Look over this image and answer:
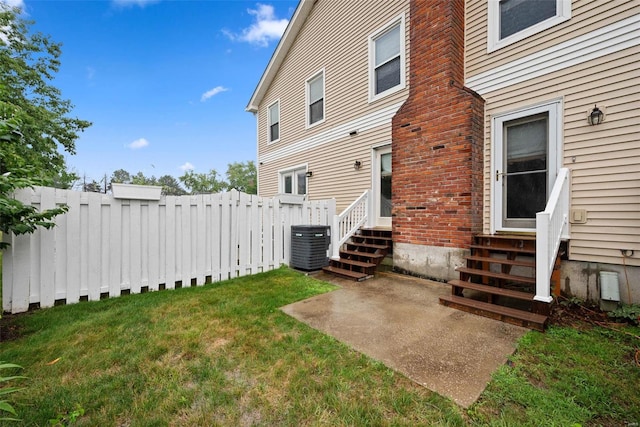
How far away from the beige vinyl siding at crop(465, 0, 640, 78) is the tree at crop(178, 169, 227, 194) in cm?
2979

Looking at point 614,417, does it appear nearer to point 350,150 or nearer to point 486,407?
point 486,407

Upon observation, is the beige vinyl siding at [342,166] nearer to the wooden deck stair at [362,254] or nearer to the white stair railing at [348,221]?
the white stair railing at [348,221]

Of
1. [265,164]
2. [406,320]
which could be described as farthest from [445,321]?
[265,164]

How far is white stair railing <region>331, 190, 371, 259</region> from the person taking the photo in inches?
235

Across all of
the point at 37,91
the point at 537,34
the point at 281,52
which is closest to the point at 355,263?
the point at 537,34

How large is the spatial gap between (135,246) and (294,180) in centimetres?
602

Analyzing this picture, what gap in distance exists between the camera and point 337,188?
25.2 ft

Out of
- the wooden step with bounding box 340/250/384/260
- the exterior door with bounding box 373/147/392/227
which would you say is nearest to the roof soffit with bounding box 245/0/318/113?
the exterior door with bounding box 373/147/392/227

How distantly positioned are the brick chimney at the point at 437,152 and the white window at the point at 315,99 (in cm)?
354

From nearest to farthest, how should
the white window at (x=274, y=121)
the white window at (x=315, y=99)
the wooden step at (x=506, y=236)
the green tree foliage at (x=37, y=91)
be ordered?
1. the wooden step at (x=506, y=236)
2. the white window at (x=315, y=99)
3. the green tree foliage at (x=37, y=91)
4. the white window at (x=274, y=121)

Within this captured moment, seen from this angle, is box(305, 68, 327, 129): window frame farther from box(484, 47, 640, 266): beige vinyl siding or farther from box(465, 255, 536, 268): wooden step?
box(465, 255, 536, 268): wooden step

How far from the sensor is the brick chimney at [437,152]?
14.9 feet

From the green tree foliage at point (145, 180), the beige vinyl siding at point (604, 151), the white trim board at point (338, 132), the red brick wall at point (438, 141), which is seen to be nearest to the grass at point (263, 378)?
the beige vinyl siding at point (604, 151)

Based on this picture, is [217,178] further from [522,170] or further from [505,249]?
[505,249]
